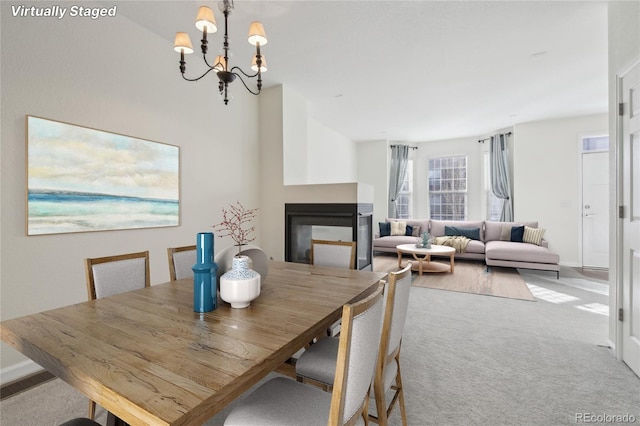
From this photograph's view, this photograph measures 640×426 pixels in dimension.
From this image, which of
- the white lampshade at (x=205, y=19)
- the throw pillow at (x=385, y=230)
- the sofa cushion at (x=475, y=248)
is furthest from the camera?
the throw pillow at (x=385, y=230)

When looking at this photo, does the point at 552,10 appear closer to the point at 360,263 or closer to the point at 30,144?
the point at 360,263

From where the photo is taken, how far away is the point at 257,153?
4.05 meters

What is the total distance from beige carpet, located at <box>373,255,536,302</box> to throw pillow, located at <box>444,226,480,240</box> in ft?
2.07

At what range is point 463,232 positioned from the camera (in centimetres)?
625

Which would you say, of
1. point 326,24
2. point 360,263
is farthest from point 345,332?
point 360,263

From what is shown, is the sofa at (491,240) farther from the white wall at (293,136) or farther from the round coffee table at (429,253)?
the white wall at (293,136)

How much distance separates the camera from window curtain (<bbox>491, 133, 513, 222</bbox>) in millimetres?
6266

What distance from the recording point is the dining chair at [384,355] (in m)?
1.17

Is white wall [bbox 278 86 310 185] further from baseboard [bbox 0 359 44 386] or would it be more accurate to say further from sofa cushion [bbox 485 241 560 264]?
sofa cushion [bbox 485 241 560 264]

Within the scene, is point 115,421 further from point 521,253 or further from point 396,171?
point 396,171

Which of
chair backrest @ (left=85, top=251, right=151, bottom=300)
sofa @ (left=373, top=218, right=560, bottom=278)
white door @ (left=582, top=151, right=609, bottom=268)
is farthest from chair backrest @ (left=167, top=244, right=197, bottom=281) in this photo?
white door @ (left=582, top=151, right=609, bottom=268)

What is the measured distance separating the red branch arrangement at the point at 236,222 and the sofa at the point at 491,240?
3.10m

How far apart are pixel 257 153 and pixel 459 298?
328cm

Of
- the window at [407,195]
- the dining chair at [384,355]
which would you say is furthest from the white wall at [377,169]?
the dining chair at [384,355]
